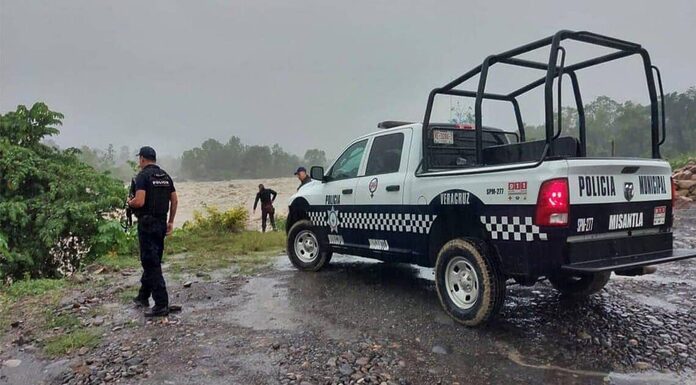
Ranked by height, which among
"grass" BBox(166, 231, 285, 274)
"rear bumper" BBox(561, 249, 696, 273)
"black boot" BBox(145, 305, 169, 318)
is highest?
"rear bumper" BBox(561, 249, 696, 273)

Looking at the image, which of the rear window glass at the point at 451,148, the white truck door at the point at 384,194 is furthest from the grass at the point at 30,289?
the rear window glass at the point at 451,148

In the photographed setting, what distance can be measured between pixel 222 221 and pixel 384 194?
9265 mm

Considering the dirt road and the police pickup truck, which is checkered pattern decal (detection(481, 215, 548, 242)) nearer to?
the police pickup truck

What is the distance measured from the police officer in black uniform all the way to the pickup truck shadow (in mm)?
1477

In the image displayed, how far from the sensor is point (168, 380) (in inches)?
129

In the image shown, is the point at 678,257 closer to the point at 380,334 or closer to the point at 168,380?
the point at 380,334

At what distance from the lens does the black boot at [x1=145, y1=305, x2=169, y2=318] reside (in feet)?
15.5

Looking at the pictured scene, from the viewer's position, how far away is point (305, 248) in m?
6.92

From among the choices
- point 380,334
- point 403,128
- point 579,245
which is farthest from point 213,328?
point 579,245

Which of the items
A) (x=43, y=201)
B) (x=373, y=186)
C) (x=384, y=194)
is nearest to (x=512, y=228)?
(x=384, y=194)

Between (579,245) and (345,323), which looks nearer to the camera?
(579,245)

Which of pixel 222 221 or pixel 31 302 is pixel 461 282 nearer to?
pixel 31 302

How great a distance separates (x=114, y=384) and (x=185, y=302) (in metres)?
2.18

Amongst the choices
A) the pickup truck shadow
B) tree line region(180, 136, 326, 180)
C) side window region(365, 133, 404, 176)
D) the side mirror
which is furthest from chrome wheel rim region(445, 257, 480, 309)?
tree line region(180, 136, 326, 180)
